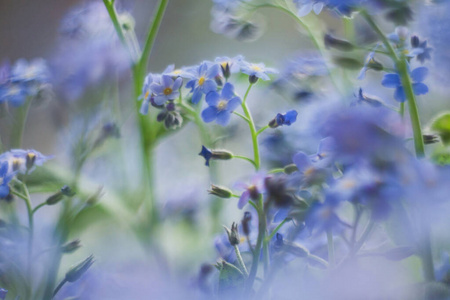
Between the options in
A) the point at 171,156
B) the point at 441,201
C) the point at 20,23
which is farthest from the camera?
the point at 20,23

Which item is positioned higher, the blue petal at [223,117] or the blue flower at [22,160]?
the blue petal at [223,117]

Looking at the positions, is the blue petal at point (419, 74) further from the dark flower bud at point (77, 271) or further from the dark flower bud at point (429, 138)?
the dark flower bud at point (77, 271)

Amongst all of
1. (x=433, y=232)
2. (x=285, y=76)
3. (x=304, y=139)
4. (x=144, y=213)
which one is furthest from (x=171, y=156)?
(x=433, y=232)

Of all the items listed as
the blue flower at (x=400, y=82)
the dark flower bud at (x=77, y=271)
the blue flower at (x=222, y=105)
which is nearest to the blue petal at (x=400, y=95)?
the blue flower at (x=400, y=82)

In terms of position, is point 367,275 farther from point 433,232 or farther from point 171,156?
point 171,156

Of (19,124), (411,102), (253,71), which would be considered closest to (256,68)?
(253,71)

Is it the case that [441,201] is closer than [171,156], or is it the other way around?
[441,201]
